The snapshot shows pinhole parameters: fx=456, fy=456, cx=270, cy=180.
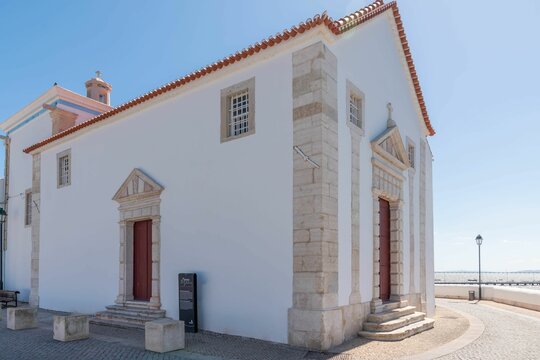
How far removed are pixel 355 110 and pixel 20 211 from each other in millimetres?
14296

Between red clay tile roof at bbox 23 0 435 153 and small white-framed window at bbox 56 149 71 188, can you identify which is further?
small white-framed window at bbox 56 149 71 188

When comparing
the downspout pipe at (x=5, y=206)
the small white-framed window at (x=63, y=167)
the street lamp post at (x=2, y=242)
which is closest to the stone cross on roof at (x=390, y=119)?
the small white-framed window at (x=63, y=167)

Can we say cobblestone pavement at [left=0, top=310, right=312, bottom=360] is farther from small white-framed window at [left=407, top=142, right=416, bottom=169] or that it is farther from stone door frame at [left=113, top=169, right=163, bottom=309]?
small white-framed window at [left=407, top=142, right=416, bottom=169]

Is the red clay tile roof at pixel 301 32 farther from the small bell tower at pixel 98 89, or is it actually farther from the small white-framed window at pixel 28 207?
the small bell tower at pixel 98 89

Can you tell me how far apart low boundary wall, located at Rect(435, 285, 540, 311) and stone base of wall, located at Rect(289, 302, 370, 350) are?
10411 mm

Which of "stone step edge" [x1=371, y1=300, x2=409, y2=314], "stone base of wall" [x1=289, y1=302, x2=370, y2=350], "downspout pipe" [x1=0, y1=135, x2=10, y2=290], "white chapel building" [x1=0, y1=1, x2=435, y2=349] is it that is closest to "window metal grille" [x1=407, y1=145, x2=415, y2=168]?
"white chapel building" [x1=0, y1=1, x2=435, y2=349]

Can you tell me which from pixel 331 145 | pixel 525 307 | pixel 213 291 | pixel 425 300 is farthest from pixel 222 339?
pixel 525 307

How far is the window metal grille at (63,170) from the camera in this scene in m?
15.1

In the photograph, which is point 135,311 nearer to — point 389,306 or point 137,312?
point 137,312

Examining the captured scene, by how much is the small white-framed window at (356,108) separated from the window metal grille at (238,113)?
230 cm

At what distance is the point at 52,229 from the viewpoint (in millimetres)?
15180

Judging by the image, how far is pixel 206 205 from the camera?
10328 millimetres

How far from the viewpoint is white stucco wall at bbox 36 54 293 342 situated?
903cm

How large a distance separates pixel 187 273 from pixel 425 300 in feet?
25.1
